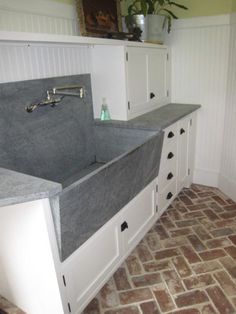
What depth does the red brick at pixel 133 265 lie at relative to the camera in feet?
6.25

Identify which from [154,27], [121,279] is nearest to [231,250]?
[121,279]

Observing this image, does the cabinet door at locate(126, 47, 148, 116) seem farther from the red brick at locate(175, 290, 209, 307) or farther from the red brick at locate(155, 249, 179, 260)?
the red brick at locate(175, 290, 209, 307)

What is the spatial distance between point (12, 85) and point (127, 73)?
0.94 meters

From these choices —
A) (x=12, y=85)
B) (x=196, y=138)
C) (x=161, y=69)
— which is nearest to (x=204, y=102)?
(x=196, y=138)

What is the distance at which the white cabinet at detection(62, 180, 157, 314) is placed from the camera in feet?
4.66

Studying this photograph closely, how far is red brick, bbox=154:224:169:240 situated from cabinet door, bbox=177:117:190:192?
0.55 meters

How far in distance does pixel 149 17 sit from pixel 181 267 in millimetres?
2191

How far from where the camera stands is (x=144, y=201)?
2076mm

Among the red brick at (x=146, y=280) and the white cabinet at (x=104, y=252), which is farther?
the red brick at (x=146, y=280)

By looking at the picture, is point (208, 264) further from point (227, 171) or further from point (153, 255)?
point (227, 171)

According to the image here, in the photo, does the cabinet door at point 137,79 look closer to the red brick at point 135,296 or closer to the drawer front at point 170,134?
the drawer front at point 170,134

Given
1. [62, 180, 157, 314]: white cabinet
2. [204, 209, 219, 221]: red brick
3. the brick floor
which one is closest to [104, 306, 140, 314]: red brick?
the brick floor

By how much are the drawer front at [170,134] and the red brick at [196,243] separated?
32.2 inches

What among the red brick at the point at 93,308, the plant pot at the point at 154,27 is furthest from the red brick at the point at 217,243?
the plant pot at the point at 154,27
